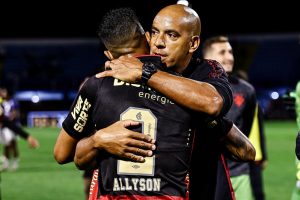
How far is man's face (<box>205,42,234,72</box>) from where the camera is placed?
22.2ft

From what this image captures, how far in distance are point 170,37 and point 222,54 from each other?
3266 mm

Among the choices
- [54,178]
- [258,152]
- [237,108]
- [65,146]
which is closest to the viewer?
[65,146]

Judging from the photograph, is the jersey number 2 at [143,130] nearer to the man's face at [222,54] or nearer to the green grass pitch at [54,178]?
the man's face at [222,54]

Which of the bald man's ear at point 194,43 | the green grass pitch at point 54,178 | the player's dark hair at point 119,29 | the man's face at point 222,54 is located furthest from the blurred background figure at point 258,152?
the player's dark hair at point 119,29

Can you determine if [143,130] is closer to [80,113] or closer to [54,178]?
[80,113]

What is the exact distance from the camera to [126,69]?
3.49 m

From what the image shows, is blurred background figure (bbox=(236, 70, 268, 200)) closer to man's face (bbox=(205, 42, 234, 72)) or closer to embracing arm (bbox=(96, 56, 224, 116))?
man's face (bbox=(205, 42, 234, 72))

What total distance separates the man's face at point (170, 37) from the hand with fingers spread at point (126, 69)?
15cm

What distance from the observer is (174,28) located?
3562 millimetres

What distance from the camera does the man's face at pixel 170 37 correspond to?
3.57 m


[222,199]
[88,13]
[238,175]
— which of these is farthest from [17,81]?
[222,199]

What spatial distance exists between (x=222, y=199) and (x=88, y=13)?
137 feet

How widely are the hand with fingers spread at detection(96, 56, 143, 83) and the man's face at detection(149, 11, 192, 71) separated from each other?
147mm

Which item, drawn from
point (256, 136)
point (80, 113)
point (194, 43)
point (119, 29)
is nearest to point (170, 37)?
point (194, 43)
